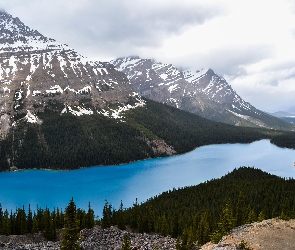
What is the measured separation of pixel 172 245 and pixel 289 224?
2316cm

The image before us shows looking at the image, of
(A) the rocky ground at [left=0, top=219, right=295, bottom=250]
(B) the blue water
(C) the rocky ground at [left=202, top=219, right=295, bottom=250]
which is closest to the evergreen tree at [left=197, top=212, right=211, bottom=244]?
(A) the rocky ground at [left=0, top=219, right=295, bottom=250]

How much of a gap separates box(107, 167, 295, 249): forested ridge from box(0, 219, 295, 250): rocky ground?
11.9ft

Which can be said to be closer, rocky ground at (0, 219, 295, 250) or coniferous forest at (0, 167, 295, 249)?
rocky ground at (0, 219, 295, 250)

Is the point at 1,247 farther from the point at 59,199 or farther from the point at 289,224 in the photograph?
the point at 59,199

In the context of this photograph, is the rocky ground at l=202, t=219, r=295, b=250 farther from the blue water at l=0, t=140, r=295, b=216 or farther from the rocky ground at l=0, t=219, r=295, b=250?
the blue water at l=0, t=140, r=295, b=216

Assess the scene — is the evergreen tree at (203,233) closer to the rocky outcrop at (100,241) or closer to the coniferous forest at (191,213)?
the coniferous forest at (191,213)

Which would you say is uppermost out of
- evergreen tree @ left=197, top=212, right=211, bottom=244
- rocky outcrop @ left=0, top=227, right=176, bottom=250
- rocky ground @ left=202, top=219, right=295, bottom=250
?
rocky ground @ left=202, top=219, right=295, bottom=250

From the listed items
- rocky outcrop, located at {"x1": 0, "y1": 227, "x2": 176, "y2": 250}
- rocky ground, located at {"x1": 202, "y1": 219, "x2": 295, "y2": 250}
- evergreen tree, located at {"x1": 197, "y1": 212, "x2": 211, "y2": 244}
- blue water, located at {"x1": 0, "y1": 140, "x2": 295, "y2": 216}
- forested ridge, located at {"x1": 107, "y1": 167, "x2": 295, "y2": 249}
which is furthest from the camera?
blue water, located at {"x1": 0, "y1": 140, "x2": 295, "y2": 216}

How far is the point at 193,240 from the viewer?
5947 centimetres

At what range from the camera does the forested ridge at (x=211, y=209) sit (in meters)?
60.4

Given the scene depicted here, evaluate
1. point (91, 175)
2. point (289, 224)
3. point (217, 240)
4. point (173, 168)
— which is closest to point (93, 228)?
point (217, 240)

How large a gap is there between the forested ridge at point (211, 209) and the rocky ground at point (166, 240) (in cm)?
363

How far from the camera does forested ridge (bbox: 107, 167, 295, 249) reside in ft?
198

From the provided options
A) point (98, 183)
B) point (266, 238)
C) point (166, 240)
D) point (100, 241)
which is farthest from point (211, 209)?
point (98, 183)
